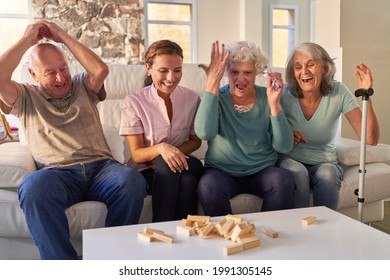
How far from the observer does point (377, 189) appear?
194cm

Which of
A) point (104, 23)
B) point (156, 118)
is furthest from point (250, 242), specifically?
point (104, 23)

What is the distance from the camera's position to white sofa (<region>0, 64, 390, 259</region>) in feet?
5.18

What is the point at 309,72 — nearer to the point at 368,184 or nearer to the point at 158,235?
the point at 368,184

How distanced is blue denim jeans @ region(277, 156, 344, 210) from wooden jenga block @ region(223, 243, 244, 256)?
0.76 meters

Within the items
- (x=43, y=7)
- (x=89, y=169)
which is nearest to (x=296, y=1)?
(x=43, y=7)

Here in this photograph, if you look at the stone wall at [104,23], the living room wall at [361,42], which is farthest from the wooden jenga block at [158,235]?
the stone wall at [104,23]

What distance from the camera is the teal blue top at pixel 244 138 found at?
1707mm

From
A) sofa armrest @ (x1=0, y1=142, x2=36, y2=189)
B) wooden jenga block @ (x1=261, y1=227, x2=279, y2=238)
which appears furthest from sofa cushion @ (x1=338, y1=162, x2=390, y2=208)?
sofa armrest @ (x1=0, y1=142, x2=36, y2=189)

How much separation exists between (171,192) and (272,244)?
0.61m

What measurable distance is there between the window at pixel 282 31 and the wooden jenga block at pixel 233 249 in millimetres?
6014

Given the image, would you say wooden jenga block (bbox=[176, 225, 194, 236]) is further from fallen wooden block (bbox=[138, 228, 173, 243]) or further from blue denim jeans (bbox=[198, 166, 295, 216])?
blue denim jeans (bbox=[198, 166, 295, 216])

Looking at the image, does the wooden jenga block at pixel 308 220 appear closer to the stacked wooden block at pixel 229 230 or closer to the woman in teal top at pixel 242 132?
the stacked wooden block at pixel 229 230

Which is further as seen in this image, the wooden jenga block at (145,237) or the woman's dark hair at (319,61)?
the woman's dark hair at (319,61)

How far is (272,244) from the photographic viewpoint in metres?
1.05
